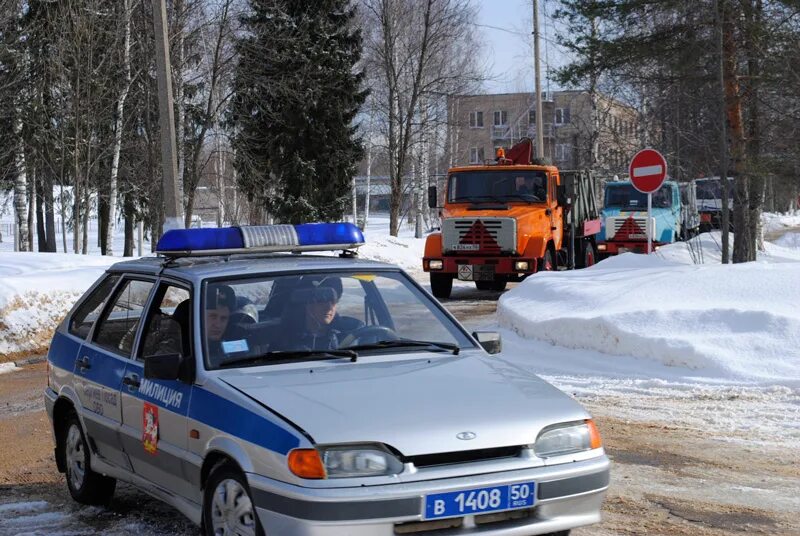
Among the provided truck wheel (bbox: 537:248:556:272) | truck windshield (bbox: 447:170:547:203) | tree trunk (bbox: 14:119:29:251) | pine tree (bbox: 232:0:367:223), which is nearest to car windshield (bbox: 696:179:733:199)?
pine tree (bbox: 232:0:367:223)

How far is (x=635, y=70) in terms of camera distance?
2412 cm

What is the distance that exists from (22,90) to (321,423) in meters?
33.4

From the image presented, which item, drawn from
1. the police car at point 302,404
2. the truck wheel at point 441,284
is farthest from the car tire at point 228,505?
the truck wheel at point 441,284

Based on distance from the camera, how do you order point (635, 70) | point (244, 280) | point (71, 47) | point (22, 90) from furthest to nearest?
A: point (22, 90)
point (71, 47)
point (635, 70)
point (244, 280)

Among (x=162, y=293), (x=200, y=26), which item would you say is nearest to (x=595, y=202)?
(x=200, y=26)

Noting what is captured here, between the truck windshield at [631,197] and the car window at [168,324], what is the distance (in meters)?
25.4

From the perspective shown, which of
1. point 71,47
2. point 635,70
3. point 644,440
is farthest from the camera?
point 71,47

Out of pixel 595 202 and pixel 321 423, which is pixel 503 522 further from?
pixel 595 202

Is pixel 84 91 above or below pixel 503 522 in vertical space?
above

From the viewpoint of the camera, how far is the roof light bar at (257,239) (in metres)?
6.21

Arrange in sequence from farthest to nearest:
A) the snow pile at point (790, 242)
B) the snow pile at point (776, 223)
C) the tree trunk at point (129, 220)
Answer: the snow pile at point (776, 223)
the snow pile at point (790, 242)
the tree trunk at point (129, 220)

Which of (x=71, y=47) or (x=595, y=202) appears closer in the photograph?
(x=595, y=202)

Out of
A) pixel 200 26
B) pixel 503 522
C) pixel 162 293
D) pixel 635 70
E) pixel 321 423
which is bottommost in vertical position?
pixel 503 522

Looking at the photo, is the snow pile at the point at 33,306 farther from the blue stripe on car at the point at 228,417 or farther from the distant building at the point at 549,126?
the distant building at the point at 549,126
